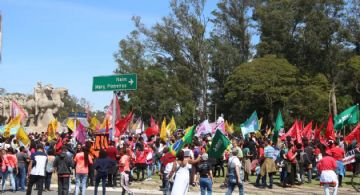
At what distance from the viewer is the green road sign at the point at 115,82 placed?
18.4 m

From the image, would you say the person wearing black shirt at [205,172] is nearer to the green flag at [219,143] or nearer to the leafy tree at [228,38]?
the green flag at [219,143]

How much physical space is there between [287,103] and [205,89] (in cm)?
1159

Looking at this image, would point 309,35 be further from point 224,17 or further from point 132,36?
point 132,36

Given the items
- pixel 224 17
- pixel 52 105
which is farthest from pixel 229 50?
pixel 52 105

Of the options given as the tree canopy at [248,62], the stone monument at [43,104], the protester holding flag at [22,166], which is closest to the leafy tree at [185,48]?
the tree canopy at [248,62]

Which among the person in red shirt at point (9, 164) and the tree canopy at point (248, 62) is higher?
the tree canopy at point (248, 62)

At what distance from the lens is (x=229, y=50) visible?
6138 centimetres

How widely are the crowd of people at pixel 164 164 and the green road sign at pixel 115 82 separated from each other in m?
1.90

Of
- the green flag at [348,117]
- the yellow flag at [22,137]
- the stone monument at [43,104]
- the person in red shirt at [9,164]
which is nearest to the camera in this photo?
the person in red shirt at [9,164]

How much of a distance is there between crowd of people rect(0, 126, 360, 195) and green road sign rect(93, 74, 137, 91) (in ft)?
6.22

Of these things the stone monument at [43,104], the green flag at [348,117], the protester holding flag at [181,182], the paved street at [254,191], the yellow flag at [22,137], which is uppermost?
the stone monument at [43,104]

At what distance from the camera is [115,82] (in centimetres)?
1881

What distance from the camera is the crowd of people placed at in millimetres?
13094

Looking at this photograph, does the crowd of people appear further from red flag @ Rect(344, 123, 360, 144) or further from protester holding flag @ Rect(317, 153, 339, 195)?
red flag @ Rect(344, 123, 360, 144)
